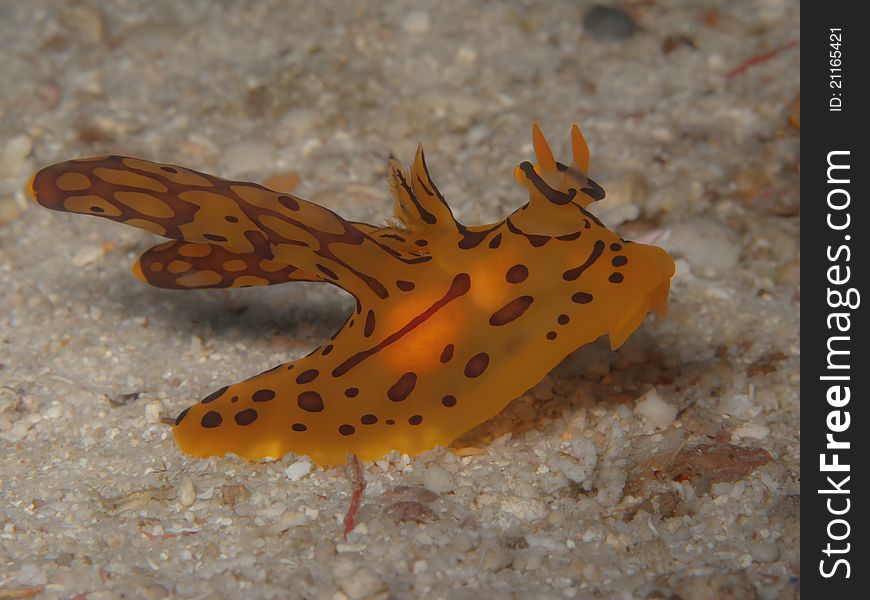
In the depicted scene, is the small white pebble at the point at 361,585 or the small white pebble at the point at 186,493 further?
the small white pebble at the point at 186,493

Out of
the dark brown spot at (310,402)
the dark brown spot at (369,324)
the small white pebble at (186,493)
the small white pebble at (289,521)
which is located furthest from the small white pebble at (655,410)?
the small white pebble at (186,493)

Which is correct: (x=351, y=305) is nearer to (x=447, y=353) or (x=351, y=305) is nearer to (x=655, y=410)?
(x=447, y=353)

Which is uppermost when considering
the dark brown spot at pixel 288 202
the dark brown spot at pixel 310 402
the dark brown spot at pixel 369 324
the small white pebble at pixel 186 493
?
the dark brown spot at pixel 288 202

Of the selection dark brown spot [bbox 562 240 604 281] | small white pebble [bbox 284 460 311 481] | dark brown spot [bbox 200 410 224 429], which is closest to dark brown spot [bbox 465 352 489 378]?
dark brown spot [bbox 562 240 604 281]

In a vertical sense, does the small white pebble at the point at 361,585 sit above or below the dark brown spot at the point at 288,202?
below

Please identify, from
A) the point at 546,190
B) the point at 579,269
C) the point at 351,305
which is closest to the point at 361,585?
the point at 579,269

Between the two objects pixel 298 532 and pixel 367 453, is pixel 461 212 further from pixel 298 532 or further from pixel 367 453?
pixel 298 532

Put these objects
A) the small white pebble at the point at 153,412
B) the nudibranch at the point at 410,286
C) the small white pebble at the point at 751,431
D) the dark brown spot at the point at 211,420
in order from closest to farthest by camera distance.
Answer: the nudibranch at the point at 410,286, the dark brown spot at the point at 211,420, the small white pebble at the point at 751,431, the small white pebble at the point at 153,412

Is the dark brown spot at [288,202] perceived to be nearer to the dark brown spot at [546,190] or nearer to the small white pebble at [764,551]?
the dark brown spot at [546,190]

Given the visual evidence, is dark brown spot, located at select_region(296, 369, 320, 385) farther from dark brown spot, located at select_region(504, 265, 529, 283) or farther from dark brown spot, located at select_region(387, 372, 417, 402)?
dark brown spot, located at select_region(504, 265, 529, 283)
